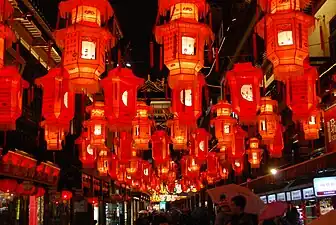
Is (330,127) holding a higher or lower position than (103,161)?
lower

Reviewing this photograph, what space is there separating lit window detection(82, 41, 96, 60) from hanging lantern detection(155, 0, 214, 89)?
1.15 meters

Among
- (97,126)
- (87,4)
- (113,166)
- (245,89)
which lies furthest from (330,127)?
(113,166)

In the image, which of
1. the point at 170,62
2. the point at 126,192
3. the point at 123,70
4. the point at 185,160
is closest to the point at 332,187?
the point at 123,70

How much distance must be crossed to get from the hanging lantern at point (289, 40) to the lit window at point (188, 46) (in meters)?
1.31

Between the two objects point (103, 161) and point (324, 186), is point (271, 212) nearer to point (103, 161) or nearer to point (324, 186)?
point (324, 186)

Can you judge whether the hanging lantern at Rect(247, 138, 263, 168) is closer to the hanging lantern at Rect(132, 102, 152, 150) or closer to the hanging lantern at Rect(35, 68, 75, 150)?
the hanging lantern at Rect(132, 102, 152, 150)

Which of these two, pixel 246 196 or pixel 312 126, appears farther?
pixel 312 126

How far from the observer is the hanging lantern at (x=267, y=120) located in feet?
50.6

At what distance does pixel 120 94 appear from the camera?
11.9 m

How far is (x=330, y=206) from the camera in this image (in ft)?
55.9

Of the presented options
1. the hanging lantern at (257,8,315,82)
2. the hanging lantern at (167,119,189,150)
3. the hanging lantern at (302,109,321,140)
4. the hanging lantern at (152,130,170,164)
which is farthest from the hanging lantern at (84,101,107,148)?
the hanging lantern at (257,8,315,82)

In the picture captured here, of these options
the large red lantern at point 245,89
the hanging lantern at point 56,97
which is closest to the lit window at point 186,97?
the large red lantern at point 245,89

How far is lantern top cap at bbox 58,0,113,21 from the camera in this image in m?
9.48

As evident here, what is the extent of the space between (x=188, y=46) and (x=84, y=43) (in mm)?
1856
